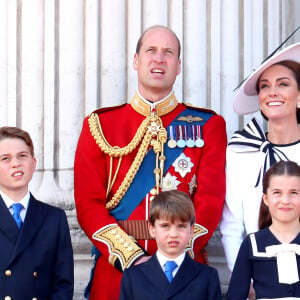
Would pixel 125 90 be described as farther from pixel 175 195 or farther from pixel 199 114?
pixel 175 195

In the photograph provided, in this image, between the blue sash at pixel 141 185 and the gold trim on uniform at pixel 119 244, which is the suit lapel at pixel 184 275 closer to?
the gold trim on uniform at pixel 119 244

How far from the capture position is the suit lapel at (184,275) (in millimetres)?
3762

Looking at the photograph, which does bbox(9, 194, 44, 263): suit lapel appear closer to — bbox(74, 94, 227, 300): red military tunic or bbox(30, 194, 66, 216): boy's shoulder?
bbox(30, 194, 66, 216): boy's shoulder

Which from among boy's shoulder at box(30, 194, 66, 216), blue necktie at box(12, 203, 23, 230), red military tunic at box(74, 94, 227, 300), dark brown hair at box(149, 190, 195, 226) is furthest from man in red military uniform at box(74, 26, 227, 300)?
blue necktie at box(12, 203, 23, 230)

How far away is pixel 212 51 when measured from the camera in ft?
17.7

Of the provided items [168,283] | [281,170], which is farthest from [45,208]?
[281,170]

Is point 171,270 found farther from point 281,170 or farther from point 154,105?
point 154,105

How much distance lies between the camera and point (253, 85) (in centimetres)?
463

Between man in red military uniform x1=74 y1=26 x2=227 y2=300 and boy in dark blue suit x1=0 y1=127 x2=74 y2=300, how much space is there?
0.25 metres

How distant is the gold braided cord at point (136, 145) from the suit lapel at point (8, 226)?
0.62 meters

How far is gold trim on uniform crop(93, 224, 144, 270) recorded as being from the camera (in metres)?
4.06

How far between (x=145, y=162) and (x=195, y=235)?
52 centimetres

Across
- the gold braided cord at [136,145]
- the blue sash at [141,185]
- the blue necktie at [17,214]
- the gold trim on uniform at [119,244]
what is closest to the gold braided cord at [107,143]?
the gold braided cord at [136,145]

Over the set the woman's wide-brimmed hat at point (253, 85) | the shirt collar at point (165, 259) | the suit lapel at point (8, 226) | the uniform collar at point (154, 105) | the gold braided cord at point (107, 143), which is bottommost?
the shirt collar at point (165, 259)
